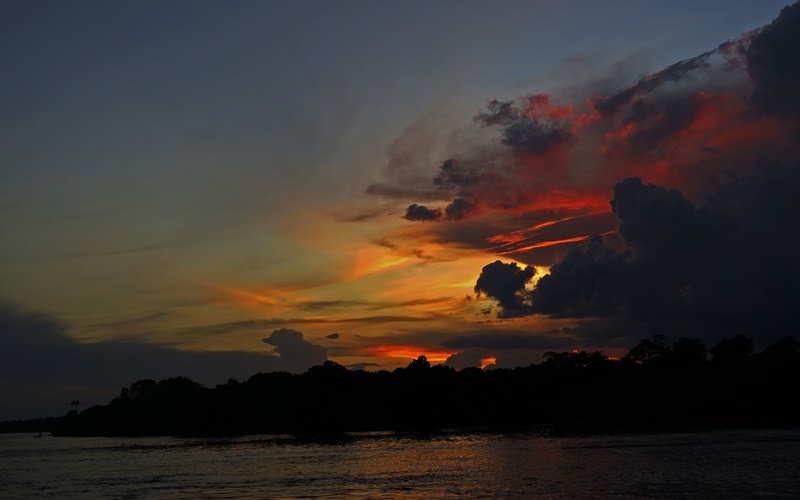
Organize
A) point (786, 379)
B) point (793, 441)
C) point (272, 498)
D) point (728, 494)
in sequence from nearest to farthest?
point (728, 494)
point (272, 498)
point (793, 441)
point (786, 379)

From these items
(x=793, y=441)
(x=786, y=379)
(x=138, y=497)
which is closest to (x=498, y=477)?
(x=138, y=497)

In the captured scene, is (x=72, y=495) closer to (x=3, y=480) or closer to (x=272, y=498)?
(x=272, y=498)

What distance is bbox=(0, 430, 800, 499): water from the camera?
56438 mm

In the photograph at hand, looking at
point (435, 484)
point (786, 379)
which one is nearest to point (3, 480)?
point (435, 484)

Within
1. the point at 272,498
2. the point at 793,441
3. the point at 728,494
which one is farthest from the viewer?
the point at 793,441

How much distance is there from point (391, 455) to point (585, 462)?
33.1 metres

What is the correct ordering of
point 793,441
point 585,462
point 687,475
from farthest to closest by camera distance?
point 793,441 → point 585,462 → point 687,475

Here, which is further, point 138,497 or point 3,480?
point 3,480

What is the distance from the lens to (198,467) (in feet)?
316

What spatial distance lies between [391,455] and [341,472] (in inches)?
1005

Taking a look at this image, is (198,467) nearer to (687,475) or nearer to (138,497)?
(138,497)

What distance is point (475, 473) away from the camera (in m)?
72.0

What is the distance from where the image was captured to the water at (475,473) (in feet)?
185

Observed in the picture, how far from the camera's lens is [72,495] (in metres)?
68.6
